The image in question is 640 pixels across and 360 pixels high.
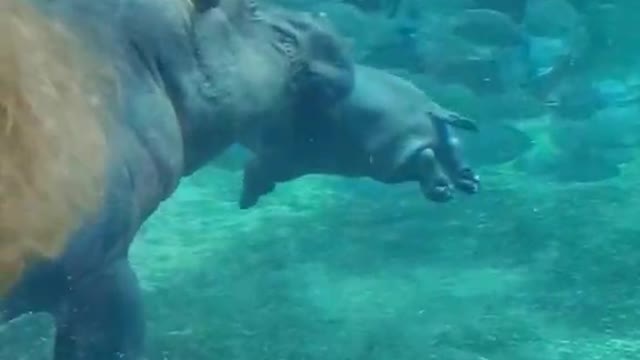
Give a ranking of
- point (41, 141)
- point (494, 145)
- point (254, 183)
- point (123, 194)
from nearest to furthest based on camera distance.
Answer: point (41, 141), point (123, 194), point (254, 183), point (494, 145)

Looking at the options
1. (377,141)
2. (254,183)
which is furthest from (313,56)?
(254,183)

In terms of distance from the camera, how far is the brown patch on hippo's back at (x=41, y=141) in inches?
122

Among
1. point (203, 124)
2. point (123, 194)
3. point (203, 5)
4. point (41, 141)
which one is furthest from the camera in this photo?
point (203, 5)

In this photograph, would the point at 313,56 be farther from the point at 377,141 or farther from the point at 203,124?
the point at 203,124

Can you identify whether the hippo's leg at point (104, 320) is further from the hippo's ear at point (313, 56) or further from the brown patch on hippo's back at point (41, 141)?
the hippo's ear at point (313, 56)

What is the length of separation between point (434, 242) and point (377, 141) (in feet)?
2.84

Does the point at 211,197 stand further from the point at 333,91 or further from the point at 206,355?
the point at 206,355

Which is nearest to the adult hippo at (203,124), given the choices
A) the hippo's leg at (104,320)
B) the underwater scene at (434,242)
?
the hippo's leg at (104,320)

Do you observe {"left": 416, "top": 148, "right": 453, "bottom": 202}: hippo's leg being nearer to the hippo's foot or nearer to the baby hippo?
the baby hippo

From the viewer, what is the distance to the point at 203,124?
4.82m

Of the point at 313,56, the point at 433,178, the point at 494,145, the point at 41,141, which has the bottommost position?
the point at 494,145

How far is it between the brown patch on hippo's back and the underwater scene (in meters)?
0.95

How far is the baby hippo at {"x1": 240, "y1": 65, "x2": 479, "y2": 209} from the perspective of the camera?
6148 mm

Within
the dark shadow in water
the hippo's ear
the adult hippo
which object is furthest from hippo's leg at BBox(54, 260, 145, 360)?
the dark shadow in water
